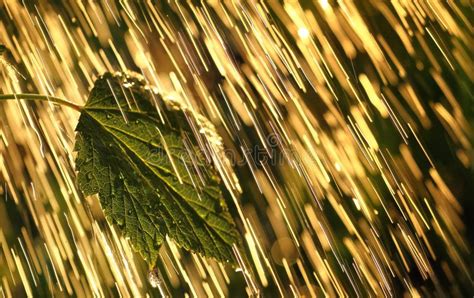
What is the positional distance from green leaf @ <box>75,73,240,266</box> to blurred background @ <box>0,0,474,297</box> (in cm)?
247

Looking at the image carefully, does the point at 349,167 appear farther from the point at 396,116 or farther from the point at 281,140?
the point at 396,116

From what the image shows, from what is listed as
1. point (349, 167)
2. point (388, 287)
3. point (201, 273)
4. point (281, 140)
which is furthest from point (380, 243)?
point (201, 273)

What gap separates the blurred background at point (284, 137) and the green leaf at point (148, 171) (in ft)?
8.11

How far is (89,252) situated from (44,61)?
139 centimetres

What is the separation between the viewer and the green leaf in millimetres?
760

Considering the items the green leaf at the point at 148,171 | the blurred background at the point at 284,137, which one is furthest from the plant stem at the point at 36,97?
the blurred background at the point at 284,137

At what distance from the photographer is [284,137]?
4.44 m

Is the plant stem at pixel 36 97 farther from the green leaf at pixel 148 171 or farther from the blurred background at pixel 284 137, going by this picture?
the blurred background at pixel 284 137

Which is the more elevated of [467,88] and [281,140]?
[281,140]

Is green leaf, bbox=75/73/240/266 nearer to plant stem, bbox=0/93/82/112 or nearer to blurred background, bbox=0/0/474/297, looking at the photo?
plant stem, bbox=0/93/82/112

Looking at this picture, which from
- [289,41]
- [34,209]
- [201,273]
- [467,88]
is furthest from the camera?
[201,273]

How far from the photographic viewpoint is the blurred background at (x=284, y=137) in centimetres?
351

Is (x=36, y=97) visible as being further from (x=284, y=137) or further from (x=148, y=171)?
(x=284, y=137)

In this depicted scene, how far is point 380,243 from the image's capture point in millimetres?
4445
